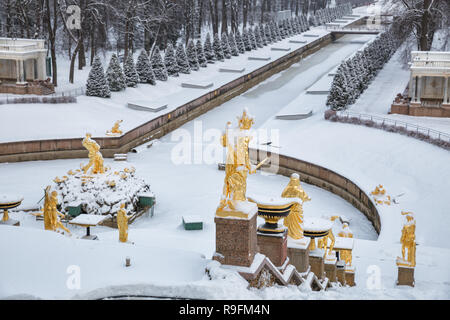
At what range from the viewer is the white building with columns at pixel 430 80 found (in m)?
37.7

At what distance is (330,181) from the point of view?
1144 inches

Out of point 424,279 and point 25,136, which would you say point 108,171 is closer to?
point 25,136

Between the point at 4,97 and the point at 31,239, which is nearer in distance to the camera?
the point at 31,239

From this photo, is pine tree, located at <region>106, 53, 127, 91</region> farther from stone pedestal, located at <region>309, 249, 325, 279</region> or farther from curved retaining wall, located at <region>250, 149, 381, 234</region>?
Result: stone pedestal, located at <region>309, 249, 325, 279</region>

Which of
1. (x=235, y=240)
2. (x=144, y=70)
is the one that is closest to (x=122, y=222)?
(x=235, y=240)

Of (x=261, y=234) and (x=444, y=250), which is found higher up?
(x=261, y=234)

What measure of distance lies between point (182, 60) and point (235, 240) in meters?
40.6

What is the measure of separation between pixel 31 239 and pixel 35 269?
154 centimetres

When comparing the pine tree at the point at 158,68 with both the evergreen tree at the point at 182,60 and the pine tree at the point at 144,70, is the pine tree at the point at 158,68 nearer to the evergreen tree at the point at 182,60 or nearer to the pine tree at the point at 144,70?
the pine tree at the point at 144,70

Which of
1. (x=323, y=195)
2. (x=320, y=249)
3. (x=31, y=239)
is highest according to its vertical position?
(x=31, y=239)

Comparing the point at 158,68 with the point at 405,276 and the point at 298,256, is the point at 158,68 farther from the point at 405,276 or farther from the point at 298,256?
the point at 298,256

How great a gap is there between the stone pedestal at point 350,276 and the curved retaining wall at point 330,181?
692 centimetres

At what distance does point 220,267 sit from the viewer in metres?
11.8
